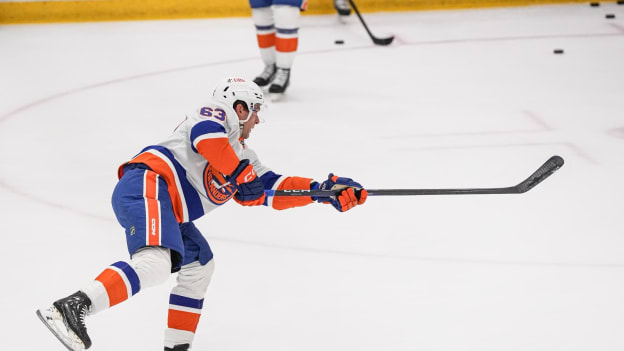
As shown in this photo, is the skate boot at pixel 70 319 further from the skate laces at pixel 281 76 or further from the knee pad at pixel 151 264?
the skate laces at pixel 281 76

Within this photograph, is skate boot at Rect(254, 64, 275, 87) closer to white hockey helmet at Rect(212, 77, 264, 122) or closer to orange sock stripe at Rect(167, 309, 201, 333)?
white hockey helmet at Rect(212, 77, 264, 122)

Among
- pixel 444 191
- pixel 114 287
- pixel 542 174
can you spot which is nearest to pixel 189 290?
pixel 114 287

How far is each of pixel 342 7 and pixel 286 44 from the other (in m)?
2.14

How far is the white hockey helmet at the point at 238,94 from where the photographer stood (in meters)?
2.55

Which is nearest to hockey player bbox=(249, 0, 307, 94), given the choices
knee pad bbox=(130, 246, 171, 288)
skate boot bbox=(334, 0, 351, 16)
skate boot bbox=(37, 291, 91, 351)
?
skate boot bbox=(334, 0, 351, 16)

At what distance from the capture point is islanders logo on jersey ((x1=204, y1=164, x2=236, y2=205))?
2537 mm

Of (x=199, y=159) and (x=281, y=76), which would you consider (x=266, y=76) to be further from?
(x=199, y=159)

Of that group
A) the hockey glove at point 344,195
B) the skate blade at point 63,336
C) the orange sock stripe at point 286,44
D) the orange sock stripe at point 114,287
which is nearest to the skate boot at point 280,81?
the orange sock stripe at point 286,44

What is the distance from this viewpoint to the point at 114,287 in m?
2.09

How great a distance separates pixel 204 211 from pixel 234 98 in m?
0.32

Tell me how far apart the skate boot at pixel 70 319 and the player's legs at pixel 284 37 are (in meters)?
3.45

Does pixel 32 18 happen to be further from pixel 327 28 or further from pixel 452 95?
pixel 452 95

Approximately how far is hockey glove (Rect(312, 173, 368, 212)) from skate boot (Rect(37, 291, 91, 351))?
855mm

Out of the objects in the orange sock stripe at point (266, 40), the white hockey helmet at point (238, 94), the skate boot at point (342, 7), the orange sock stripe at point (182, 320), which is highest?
the white hockey helmet at point (238, 94)
